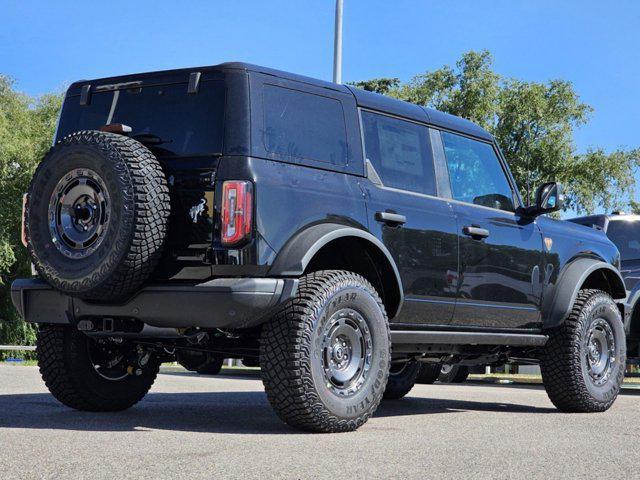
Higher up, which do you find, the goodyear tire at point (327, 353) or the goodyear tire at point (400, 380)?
the goodyear tire at point (327, 353)

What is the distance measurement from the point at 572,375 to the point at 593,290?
0.90 meters

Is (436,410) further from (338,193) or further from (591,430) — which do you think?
(338,193)

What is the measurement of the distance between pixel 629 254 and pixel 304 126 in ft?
25.3

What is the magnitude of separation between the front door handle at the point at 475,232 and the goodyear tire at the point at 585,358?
4.69 ft

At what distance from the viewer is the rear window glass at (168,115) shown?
241 inches

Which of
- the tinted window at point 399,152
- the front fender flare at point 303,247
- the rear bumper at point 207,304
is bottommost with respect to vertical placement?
the rear bumper at point 207,304

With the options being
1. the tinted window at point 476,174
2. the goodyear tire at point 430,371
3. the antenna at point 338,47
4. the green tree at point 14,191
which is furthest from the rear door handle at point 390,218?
the green tree at point 14,191

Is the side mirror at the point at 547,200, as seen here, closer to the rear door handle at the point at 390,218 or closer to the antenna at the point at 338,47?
the rear door handle at the point at 390,218

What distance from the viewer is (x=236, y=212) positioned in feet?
19.0

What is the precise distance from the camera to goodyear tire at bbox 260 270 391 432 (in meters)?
5.79

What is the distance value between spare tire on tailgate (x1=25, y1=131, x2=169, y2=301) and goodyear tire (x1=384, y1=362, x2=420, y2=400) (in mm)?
4333

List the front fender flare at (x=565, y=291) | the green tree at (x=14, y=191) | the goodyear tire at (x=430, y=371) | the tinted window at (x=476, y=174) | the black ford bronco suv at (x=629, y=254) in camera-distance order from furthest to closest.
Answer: the green tree at (x=14, y=191)
the goodyear tire at (x=430, y=371)
the black ford bronco suv at (x=629, y=254)
the front fender flare at (x=565, y=291)
the tinted window at (x=476, y=174)

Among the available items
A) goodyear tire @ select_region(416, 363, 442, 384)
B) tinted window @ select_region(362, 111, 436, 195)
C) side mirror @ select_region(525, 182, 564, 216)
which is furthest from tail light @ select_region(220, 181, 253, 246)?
goodyear tire @ select_region(416, 363, 442, 384)

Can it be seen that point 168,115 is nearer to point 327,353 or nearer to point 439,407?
point 327,353
